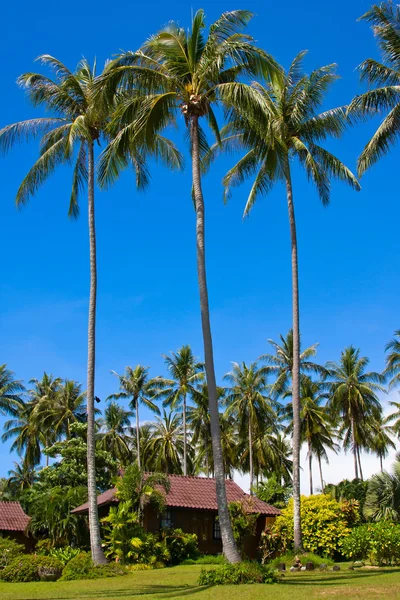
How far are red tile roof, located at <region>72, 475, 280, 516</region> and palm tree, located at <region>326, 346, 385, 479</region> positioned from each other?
52.4ft

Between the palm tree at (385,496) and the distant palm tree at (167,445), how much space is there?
30736 millimetres

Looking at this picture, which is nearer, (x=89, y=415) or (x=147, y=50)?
(x=147, y=50)

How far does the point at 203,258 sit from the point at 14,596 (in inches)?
405

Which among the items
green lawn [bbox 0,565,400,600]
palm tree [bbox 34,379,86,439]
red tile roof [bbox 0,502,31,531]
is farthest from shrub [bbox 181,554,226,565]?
palm tree [bbox 34,379,86,439]

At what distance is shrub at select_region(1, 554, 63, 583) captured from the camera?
2317cm

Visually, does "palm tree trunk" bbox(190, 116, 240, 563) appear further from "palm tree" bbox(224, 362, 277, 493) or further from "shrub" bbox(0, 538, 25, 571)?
"palm tree" bbox(224, 362, 277, 493)

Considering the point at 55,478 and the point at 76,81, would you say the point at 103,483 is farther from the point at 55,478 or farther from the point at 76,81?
the point at 76,81

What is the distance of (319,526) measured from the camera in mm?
28359

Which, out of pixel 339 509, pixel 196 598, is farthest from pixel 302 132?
pixel 196 598

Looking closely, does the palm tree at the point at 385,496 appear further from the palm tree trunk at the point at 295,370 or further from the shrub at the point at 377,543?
the palm tree trunk at the point at 295,370

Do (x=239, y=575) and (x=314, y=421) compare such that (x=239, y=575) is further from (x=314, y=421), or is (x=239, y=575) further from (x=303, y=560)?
(x=314, y=421)

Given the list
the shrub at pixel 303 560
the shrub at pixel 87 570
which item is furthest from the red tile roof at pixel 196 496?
the shrub at pixel 303 560

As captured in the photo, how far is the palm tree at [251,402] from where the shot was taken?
4916 centimetres

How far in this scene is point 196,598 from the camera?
14117 mm
